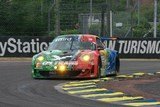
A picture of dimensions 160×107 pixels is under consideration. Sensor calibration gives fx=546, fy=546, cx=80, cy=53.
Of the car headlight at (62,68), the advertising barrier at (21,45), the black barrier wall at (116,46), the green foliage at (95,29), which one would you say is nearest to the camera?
the car headlight at (62,68)

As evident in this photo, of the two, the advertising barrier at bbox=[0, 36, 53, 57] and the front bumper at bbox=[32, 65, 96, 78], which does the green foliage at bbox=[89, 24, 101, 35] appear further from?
the front bumper at bbox=[32, 65, 96, 78]

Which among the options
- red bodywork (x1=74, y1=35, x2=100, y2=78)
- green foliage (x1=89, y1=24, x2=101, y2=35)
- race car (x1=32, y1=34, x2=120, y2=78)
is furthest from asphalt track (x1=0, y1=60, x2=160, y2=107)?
green foliage (x1=89, y1=24, x2=101, y2=35)

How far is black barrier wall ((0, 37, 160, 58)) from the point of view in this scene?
2844 centimetres

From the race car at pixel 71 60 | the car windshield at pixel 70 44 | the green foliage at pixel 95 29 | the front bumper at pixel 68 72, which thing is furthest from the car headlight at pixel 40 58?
the green foliage at pixel 95 29

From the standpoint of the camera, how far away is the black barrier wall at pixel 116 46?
2844cm

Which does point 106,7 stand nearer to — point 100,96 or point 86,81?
point 86,81

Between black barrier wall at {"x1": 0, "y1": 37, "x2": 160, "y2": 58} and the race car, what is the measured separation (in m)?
11.2

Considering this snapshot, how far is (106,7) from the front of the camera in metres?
29.6

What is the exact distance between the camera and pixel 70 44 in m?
17.2

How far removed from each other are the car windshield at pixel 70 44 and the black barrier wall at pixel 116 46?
11154 mm

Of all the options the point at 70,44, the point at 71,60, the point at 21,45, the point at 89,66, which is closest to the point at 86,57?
the point at 89,66

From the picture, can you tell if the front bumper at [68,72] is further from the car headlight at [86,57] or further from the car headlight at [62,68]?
the car headlight at [86,57]

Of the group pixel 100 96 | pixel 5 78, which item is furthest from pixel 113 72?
pixel 100 96

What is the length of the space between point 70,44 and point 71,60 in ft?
4.08
